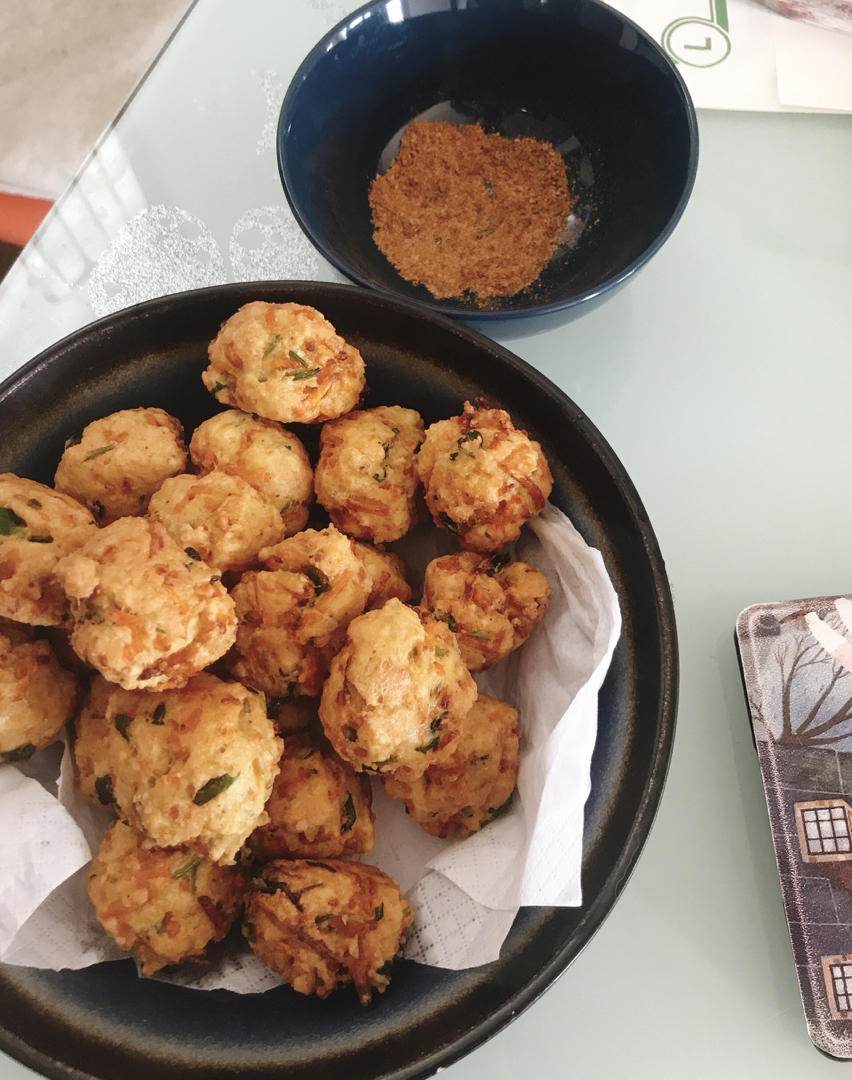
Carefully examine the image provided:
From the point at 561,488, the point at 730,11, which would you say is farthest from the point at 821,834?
the point at 730,11

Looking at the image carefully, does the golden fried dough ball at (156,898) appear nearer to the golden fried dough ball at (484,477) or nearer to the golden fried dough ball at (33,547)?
the golden fried dough ball at (33,547)

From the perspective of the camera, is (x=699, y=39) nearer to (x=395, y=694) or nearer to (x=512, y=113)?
(x=512, y=113)

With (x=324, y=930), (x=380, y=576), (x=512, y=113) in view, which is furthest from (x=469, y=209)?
(x=324, y=930)

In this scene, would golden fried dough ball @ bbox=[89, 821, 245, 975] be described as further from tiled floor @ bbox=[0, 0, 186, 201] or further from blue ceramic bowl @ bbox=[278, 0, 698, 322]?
tiled floor @ bbox=[0, 0, 186, 201]

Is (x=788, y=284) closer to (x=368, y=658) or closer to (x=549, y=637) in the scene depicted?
(x=549, y=637)

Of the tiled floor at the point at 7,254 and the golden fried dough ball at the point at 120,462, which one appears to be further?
the tiled floor at the point at 7,254

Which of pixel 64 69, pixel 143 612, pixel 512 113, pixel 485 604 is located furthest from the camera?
pixel 64 69

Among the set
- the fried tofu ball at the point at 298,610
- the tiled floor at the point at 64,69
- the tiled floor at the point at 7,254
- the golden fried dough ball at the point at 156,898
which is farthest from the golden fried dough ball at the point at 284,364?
the tiled floor at the point at 64,69

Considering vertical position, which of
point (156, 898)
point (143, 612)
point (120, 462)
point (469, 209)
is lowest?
point (156, 898)
